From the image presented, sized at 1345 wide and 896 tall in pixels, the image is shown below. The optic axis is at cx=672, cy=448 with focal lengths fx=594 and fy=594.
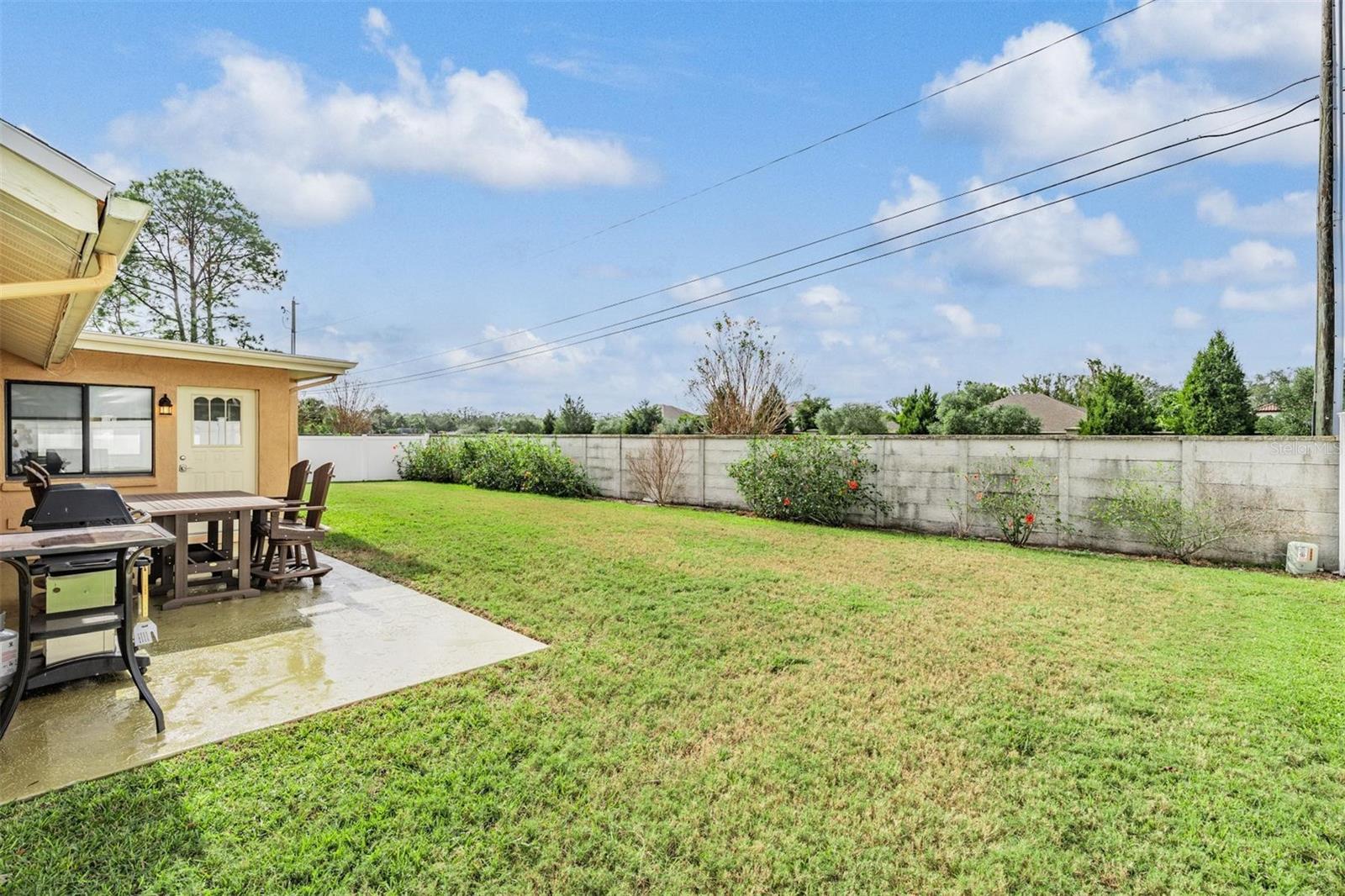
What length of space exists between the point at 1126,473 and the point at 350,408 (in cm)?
3306

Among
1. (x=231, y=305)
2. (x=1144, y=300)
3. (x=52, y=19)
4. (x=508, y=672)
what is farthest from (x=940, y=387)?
(x=231, y=305)

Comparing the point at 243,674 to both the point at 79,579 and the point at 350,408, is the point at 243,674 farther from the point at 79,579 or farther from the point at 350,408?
the point at 350,408

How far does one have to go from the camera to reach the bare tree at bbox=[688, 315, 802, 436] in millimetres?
16203

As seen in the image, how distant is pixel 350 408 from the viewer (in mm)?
31328

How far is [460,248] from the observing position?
21.2 metres

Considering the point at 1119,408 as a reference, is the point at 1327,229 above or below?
above

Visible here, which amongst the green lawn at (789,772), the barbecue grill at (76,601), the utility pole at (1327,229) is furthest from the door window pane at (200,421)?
the utility pole at (1327,229)

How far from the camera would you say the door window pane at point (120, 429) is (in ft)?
23.9

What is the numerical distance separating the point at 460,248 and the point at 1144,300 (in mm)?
20559

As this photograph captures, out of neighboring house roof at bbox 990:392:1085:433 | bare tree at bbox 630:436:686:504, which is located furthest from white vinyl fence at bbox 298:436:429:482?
neighboring house roof at bbox 990:392:1085:433

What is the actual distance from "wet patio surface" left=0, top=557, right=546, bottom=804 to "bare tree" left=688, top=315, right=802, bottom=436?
38.4 ft

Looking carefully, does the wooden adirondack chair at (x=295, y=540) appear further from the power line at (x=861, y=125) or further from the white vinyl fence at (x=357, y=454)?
the white vinyl fence at (x=357, y=454)

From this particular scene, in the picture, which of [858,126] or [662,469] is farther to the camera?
[662,469]

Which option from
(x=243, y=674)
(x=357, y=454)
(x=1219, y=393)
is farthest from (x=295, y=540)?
(x=1219, y=393)
